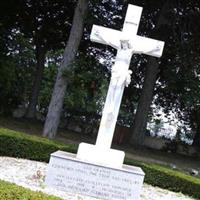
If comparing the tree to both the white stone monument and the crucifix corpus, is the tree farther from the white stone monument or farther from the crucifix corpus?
the white stone monument

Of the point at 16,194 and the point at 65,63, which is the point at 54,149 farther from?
the point at 16,194

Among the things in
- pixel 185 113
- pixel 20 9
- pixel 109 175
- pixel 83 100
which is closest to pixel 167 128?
pixel 185 113

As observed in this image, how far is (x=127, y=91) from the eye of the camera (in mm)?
31672

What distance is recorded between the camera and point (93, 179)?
31.6 feet

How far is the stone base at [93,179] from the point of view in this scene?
9.62 meters

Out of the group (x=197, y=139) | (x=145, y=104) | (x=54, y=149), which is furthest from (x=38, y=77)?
(x=54, y=149)

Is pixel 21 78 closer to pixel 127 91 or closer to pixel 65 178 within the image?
pixel 127 91

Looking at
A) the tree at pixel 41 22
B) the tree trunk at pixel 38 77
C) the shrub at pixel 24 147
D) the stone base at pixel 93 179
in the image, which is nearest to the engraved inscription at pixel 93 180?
the stone base at pixel 93 179

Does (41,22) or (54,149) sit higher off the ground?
(41,22)

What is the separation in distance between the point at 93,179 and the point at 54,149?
3.89 m

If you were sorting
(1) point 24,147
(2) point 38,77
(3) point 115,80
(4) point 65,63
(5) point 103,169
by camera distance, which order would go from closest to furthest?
(5) point 103,169 < (3) point 115,80 < (1) point 24,147 < (4) point 65,63 < (2) point 38,77

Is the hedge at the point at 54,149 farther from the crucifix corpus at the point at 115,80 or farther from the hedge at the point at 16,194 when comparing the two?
the hedge at the point at 16,194

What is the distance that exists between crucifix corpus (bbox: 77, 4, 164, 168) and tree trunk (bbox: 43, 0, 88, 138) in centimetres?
830

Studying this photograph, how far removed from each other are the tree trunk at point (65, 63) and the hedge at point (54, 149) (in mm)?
5593
